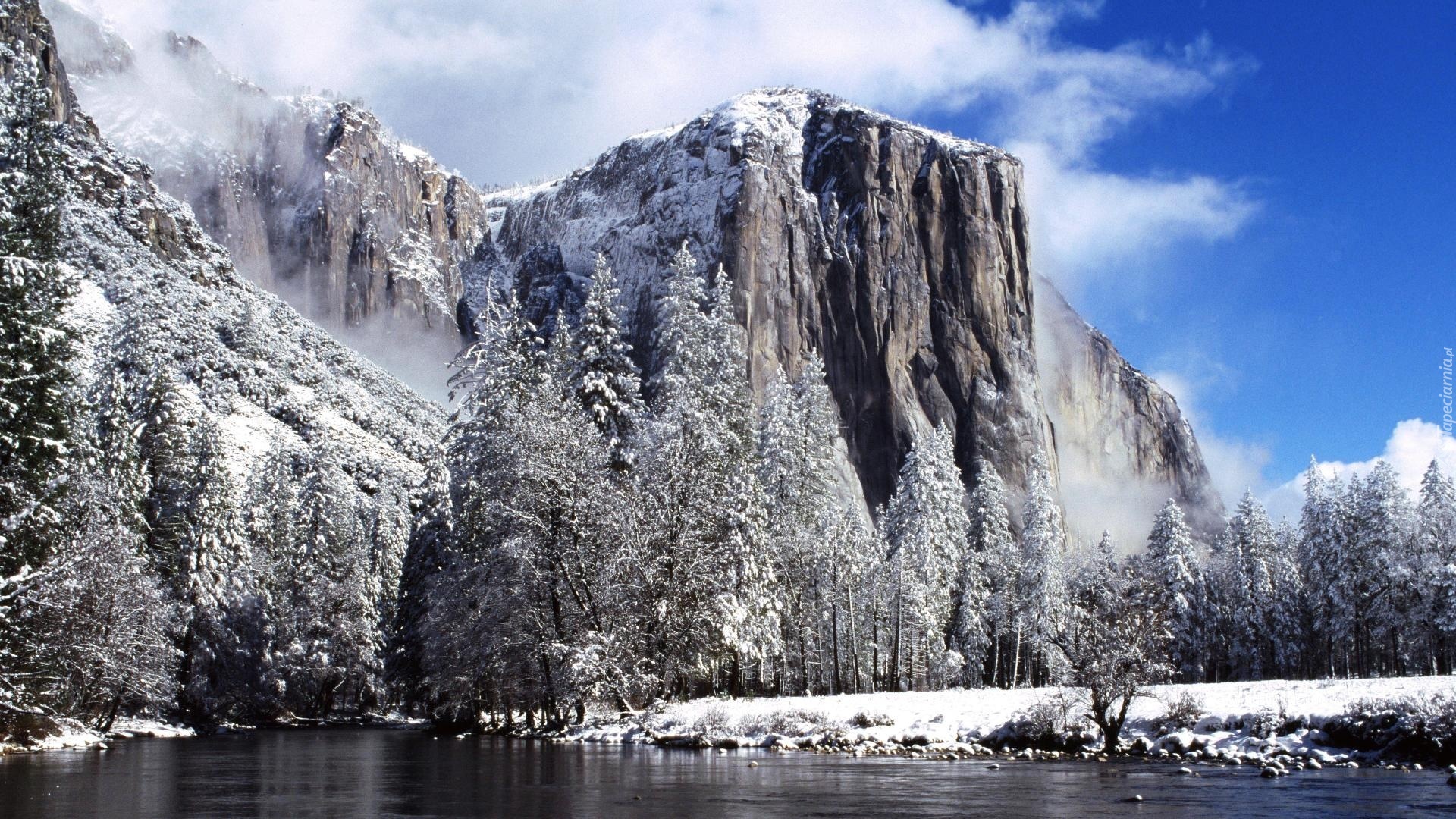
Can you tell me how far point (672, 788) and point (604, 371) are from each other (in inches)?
916

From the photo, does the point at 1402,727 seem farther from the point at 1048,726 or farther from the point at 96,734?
the point at 96,734

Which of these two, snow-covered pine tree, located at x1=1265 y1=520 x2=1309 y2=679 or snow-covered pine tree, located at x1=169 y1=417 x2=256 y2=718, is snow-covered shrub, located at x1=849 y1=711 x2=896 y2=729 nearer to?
snow-covered pine tree, located at x1=169 y1=417 x2=256 y2=718

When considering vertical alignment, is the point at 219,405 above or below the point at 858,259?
below

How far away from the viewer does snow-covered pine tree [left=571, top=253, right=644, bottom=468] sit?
1583 inches

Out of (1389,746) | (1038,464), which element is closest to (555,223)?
(1038,464)

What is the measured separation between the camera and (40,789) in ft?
62.8

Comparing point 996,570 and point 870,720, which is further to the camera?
point 996,570

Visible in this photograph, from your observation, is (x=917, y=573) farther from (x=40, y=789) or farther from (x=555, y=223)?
(x=555, y=223)

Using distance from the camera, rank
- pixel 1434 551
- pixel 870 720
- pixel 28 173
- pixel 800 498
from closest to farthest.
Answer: pixel 28 173
pixel 870 720
pixel 800 498
pixel 1434 551

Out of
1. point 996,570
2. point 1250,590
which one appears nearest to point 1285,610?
point 1250,590

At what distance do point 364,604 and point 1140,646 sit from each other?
51.8 metres

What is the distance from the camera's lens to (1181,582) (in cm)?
6675

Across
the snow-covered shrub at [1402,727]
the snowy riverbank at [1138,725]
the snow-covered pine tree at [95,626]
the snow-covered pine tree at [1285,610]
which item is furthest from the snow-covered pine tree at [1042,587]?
the snow-covered pine tree at [95,626]

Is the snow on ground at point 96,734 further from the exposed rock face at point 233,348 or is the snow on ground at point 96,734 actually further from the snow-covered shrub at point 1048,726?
the exposed rock face at point 233,348
